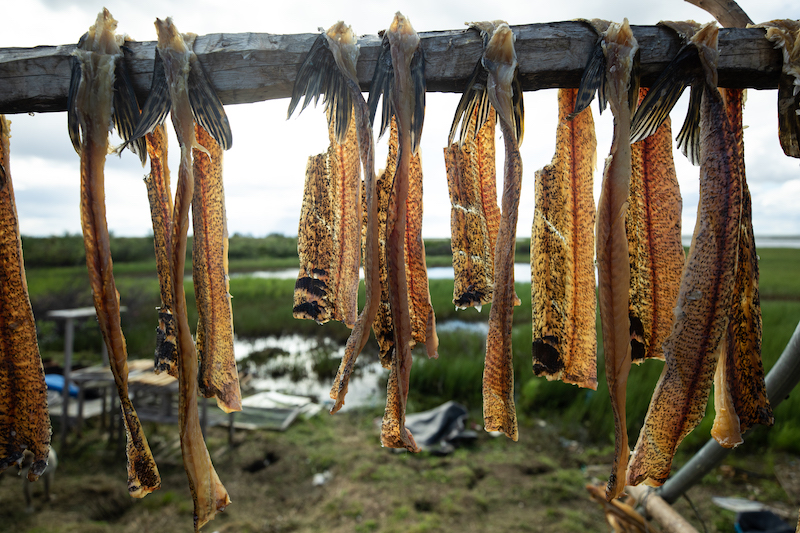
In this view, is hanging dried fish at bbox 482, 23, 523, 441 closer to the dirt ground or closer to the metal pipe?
the metal pipe

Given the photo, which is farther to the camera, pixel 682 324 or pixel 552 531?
pixel 552 531

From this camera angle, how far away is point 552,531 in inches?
202

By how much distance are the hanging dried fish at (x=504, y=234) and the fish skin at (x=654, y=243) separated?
52 cm

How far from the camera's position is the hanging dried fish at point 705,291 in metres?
1.29

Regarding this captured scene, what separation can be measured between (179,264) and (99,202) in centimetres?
33

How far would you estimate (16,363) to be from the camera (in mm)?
1525

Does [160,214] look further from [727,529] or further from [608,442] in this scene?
[608,442]

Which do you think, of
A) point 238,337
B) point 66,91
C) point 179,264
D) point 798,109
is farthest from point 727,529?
point 238,337

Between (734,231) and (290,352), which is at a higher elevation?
(734,231)

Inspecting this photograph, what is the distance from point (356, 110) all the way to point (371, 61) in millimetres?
171

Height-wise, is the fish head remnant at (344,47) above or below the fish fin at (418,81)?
above

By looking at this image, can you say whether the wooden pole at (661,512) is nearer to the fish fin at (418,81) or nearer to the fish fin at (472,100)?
the fish fin at (472,100)

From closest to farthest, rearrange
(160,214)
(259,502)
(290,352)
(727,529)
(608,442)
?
1. (160,214)
2. (727,529)
3. (259,502)
4. (608,442)
5. (290,352)

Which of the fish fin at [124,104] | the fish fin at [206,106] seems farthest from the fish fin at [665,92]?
the fish fin at [124,104]
